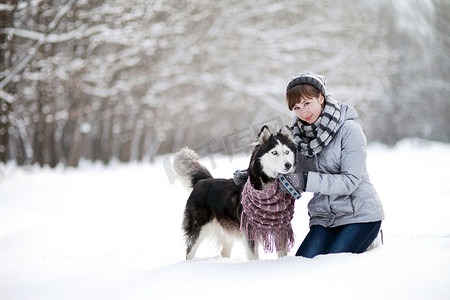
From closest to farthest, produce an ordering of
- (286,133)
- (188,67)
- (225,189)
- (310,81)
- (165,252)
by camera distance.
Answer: (310,81), (286,133), (225,189), (165,252), (188,67)

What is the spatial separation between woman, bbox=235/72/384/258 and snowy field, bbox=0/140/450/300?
11.0 inches

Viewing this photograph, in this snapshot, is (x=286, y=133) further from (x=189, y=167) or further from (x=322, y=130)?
(x=189, y=167)

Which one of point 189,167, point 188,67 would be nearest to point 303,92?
point 189,167

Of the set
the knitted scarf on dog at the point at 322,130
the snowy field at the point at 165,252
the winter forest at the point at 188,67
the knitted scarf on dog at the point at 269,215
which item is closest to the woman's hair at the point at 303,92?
the knitted scarf on dog at the point at 322,130

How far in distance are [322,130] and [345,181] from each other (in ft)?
1.19

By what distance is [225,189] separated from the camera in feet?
A: 11.0

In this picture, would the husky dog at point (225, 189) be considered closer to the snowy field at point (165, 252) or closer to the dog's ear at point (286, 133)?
the dog's ear at point (286, 133)

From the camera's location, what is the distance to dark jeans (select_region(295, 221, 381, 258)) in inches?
102

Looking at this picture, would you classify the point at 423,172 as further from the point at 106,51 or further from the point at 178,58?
the point at 106,51

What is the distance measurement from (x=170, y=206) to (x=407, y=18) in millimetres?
13422

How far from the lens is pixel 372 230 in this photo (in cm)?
264

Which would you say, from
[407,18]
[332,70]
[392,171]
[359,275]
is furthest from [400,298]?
[407,18]

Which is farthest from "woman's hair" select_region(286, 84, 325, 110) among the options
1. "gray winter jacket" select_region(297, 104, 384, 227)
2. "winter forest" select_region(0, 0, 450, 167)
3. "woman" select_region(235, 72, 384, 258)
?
"winter forest" select_region(0, 0, 450, 167)

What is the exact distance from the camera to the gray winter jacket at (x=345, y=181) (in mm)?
2525
